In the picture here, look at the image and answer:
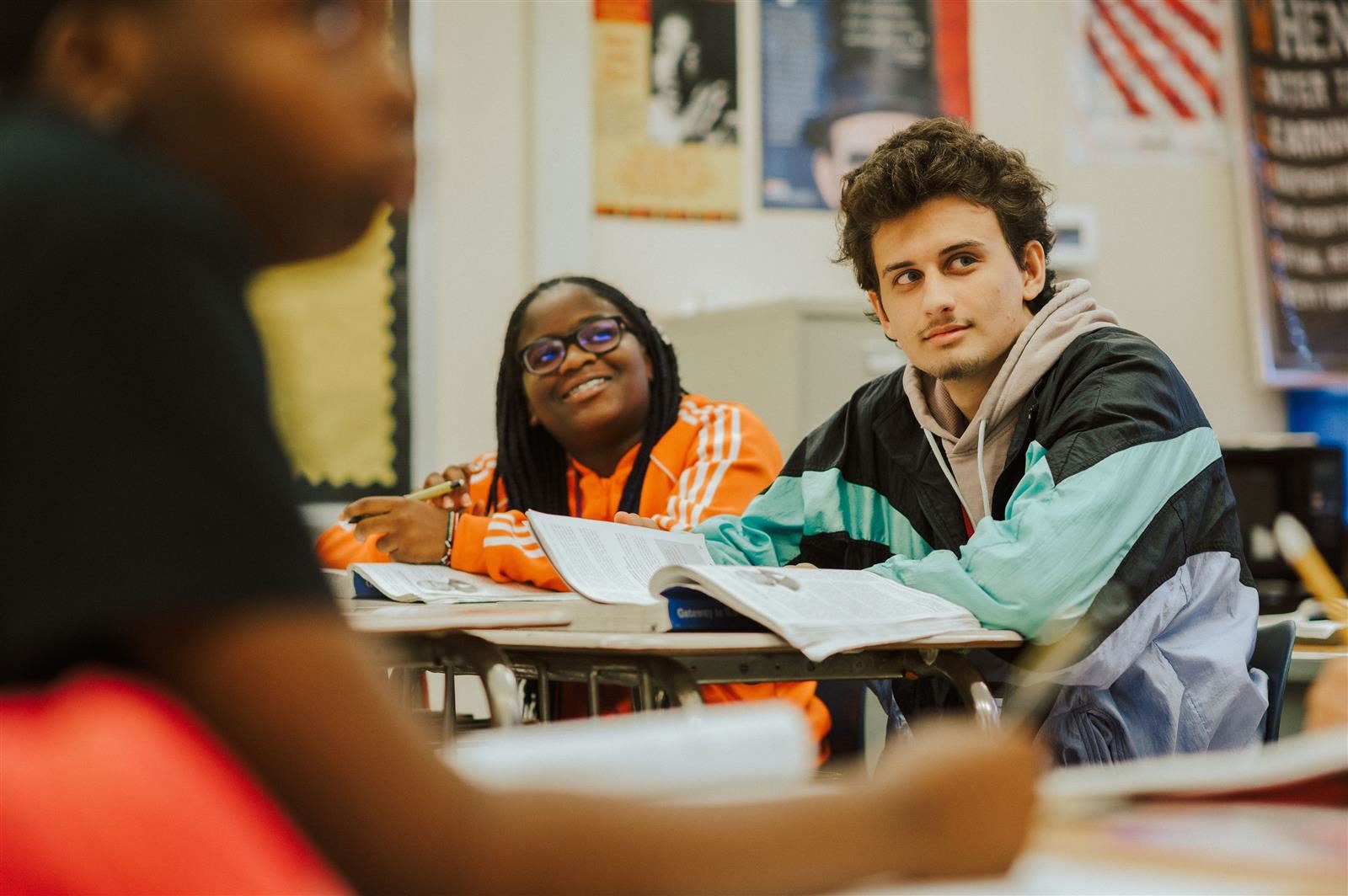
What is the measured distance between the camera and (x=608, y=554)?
1.83 m

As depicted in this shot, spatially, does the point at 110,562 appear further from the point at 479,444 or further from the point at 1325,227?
the point at 1325,227

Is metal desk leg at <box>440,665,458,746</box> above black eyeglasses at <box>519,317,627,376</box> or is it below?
below

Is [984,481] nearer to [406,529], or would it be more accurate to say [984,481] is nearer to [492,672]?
[492,672]

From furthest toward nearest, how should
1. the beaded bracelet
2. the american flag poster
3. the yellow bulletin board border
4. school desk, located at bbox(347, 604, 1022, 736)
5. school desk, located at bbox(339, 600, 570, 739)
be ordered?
the american flag poster, the yellow bulletin board border, the beaded bracelet, school desk, located at bbox(347, 604, 1022, 736), school desk, located at bbox(339, 600, 570, 739)

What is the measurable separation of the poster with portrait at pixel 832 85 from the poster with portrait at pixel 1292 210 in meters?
1.17

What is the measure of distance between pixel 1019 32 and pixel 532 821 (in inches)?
187

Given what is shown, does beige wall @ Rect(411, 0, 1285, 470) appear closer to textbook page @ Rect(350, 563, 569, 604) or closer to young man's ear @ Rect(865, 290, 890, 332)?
textbook page @ Rect(350, 563, 569, 604)

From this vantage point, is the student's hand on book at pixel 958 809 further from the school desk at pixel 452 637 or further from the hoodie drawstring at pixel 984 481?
the hoodie drawstring at pixel 984 481

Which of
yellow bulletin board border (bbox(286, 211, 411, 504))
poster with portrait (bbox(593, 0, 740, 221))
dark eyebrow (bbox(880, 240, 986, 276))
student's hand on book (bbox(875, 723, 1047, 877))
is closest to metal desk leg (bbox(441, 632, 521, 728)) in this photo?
dark eyebrow (bbox(880, 240, 986, 276))

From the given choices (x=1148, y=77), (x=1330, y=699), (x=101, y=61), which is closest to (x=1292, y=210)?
(x=1148, y=77)

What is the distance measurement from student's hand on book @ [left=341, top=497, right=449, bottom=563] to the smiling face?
0.42 meters

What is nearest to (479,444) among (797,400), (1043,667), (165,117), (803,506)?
(797,400)

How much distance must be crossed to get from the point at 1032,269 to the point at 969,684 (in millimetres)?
751

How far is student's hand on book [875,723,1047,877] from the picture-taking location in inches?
17.3
